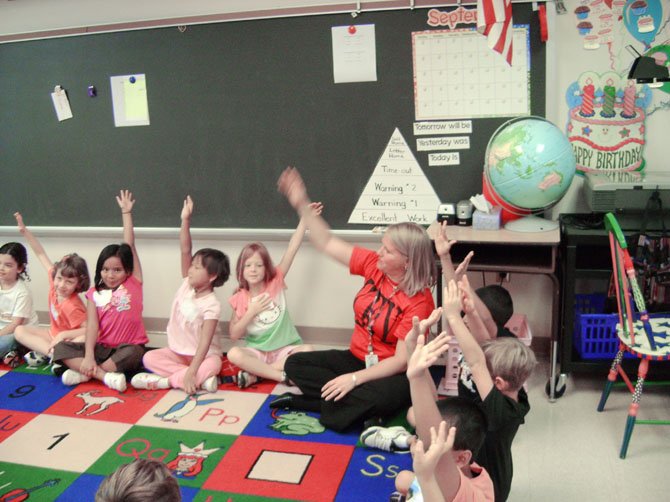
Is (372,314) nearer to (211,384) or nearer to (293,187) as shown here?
(293,187)

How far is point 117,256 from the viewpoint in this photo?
3.44 meters

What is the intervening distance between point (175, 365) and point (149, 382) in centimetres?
16

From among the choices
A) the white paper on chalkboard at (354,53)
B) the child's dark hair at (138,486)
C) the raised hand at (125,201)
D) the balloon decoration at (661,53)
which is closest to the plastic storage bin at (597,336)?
the balloon decoration at (661,53)

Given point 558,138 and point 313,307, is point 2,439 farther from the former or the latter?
point 558,138

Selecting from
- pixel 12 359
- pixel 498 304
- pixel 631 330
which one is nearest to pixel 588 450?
pixel 631 330

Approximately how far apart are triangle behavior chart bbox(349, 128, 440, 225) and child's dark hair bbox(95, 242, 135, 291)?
4.05 ft

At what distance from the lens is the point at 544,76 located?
308 cm

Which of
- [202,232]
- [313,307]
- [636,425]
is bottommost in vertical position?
[636,425]

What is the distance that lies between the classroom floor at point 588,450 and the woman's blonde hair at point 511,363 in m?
0.66

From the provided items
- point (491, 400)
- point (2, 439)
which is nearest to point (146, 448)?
point (2, 439)

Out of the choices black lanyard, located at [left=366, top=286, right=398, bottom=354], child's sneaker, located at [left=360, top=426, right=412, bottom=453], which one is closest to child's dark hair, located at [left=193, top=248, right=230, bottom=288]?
black lanyard, located at [left=366, top=286, right=398, bottom=354]

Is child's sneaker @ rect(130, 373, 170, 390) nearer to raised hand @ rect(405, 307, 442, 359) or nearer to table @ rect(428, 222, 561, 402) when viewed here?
table @ rect(428, 222, 561, 402)

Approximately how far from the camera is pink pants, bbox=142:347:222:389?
325cm

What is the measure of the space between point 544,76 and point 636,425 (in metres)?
1.59
